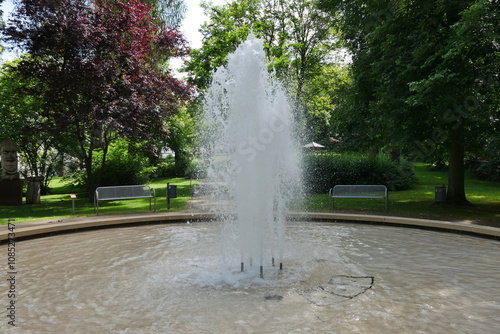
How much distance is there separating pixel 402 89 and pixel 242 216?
8199mm

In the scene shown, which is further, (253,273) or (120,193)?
(120,193)

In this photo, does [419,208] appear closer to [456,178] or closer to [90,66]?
[456,178]

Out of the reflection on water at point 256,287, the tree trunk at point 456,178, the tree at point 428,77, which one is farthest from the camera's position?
the tree trunk at point 456,178

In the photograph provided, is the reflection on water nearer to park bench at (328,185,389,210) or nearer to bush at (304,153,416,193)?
park bench at (328,185,389,210)

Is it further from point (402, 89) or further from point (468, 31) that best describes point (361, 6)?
point (468, 31)

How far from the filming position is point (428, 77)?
1009cm

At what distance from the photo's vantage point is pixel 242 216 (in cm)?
627

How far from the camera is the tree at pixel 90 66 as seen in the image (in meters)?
13.4

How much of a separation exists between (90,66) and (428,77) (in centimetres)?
1120

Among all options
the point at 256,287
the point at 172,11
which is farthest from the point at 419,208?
the point at 172,11

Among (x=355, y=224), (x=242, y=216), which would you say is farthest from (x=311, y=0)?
(x=242, y=216)

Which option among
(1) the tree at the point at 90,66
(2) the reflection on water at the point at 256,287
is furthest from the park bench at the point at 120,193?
(2) the reflection on water at the point at 256,287

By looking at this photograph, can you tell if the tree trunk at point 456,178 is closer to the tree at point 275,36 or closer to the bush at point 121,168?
the tree at point 275,36

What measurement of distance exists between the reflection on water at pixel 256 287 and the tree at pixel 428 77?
414 cm
